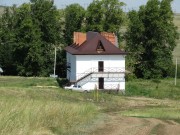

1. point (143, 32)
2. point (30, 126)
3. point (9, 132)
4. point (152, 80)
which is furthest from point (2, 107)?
point (143, 32)

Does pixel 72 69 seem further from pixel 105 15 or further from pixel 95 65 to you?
pixel 105 15

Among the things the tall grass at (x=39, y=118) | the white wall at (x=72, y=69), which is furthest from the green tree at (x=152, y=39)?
the tall grass at (x=39, y=118)

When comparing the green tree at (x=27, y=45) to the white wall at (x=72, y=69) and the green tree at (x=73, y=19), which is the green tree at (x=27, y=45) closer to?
the green tree at (x=73, y=19)

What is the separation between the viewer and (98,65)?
204 ft

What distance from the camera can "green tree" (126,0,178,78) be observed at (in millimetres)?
71750

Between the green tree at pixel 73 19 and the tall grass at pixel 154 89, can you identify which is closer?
the tall grass at pixel 154 89

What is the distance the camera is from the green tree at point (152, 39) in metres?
71.8

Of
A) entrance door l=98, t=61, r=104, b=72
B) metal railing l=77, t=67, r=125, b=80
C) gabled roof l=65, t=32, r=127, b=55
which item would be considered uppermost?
gabled roof l=65, t=32, r=127, b=55

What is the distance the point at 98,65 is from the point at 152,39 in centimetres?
1369

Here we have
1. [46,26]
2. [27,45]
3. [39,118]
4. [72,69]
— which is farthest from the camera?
[46,26]

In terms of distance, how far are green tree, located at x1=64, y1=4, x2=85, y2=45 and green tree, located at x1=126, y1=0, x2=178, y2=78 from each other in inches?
309

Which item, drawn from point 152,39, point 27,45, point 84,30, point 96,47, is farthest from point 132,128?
point 84,30

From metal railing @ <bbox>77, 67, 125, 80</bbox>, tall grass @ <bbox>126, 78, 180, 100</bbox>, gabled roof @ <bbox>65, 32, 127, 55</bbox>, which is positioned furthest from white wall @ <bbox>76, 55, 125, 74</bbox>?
tall grass @ <bbox>126, 78, 180, 100</bbox>

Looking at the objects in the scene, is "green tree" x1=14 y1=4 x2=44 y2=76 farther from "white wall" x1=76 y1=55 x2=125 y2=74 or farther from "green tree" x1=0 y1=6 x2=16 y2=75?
"white wall" x1=76 y1=55 x2=125 y2=74
